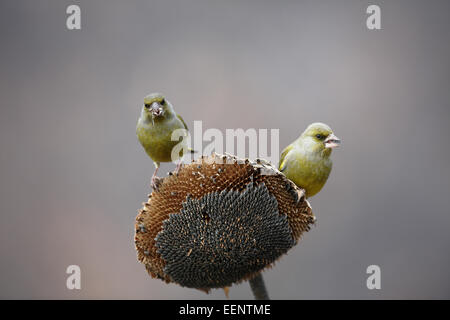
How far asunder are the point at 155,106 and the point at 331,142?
660mm

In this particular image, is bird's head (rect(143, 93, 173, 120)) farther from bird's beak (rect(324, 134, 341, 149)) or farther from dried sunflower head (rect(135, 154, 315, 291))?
bird's beak (rect(324, 134, 341, 149))

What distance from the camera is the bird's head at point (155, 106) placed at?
1476mm

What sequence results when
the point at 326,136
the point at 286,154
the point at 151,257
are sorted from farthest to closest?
the point at 286,154 < the point at 326,136 < the point at 151,257

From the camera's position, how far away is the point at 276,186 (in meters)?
1.32

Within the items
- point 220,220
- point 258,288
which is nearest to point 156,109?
point 220,220

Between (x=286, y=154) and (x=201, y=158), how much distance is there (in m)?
0.43

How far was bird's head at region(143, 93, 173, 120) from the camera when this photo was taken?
148 cm

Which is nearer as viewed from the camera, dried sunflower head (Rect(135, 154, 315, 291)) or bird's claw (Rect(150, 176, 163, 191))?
dried sunflower head (Rect(135, 154, 315, 291))

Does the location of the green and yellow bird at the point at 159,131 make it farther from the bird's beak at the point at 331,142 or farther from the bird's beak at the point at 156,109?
the bird's beak at the point at 331,142

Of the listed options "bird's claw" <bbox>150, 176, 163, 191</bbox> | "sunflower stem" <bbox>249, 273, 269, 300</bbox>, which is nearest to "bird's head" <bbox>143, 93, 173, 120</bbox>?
"bird's claw" <bbox>150, 176, 163, 191</bbox>

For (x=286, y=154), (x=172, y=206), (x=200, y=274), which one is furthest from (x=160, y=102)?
(x=200, y=274)

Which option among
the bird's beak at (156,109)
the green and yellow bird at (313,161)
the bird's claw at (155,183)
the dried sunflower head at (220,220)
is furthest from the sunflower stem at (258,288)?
the bird's beak at (156,109)

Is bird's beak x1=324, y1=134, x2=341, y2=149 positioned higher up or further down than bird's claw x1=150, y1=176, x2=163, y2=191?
higher up

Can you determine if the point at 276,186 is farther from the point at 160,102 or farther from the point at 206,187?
the point at 160,102
